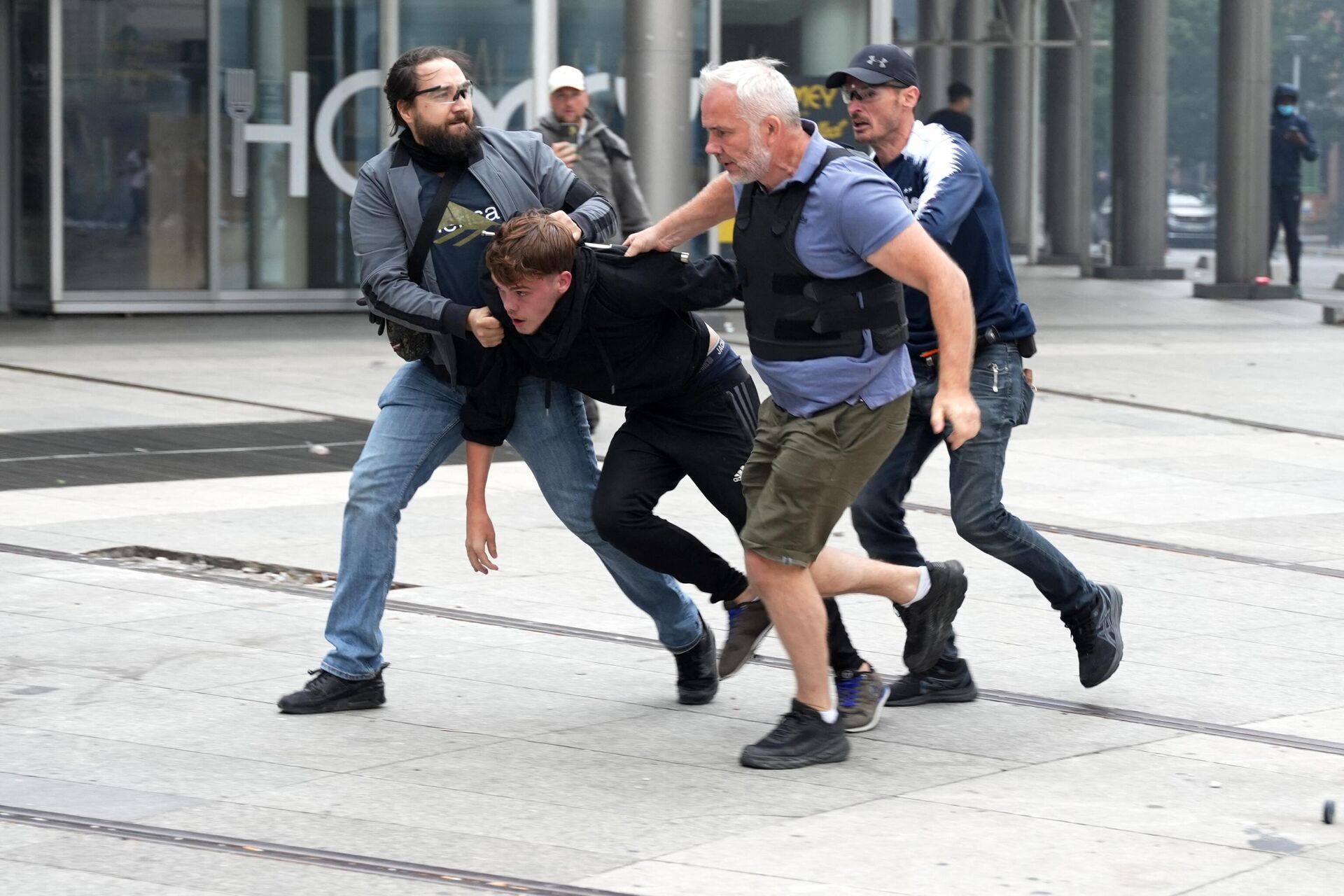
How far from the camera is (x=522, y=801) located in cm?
461

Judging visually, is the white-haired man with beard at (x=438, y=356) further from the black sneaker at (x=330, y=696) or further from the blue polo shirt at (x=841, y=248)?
the blue polo shirt at (x=841, y=248)

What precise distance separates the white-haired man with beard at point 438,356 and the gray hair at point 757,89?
1.99 feet

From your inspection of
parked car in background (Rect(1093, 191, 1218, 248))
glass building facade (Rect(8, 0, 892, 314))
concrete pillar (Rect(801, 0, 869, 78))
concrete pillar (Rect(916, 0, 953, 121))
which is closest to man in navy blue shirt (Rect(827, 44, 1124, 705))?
glass building facade (Rect(8, 0, 892, 314))

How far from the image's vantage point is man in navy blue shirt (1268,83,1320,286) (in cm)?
2145

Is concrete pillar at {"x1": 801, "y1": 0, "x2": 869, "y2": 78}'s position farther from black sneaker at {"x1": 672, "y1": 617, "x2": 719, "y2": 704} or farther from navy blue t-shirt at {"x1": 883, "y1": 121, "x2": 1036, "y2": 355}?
black sneaker at {"x1": 672, "y1": 617, "x2": 719, "y2": 704}

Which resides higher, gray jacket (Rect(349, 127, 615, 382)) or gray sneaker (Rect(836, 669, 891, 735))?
gray jacket (Rect(349, 127, 615, 382))

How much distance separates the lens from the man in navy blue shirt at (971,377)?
5.42m

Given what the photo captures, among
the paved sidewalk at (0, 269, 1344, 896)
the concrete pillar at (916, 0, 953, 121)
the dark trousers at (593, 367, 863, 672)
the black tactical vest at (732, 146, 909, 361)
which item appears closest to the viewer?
the paved sidewalk at (0, 269, 1344, 896)

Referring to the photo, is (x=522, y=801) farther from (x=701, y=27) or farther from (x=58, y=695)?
(x=701, y=27)

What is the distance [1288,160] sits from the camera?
71.1 feet

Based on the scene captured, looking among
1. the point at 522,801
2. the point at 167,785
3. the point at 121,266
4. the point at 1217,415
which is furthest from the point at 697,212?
the point at 121,266

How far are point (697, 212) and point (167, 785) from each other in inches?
71.6

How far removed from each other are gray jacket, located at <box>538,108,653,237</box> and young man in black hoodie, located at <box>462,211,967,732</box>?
4.83m

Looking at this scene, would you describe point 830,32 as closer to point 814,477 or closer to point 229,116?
point 229,116
